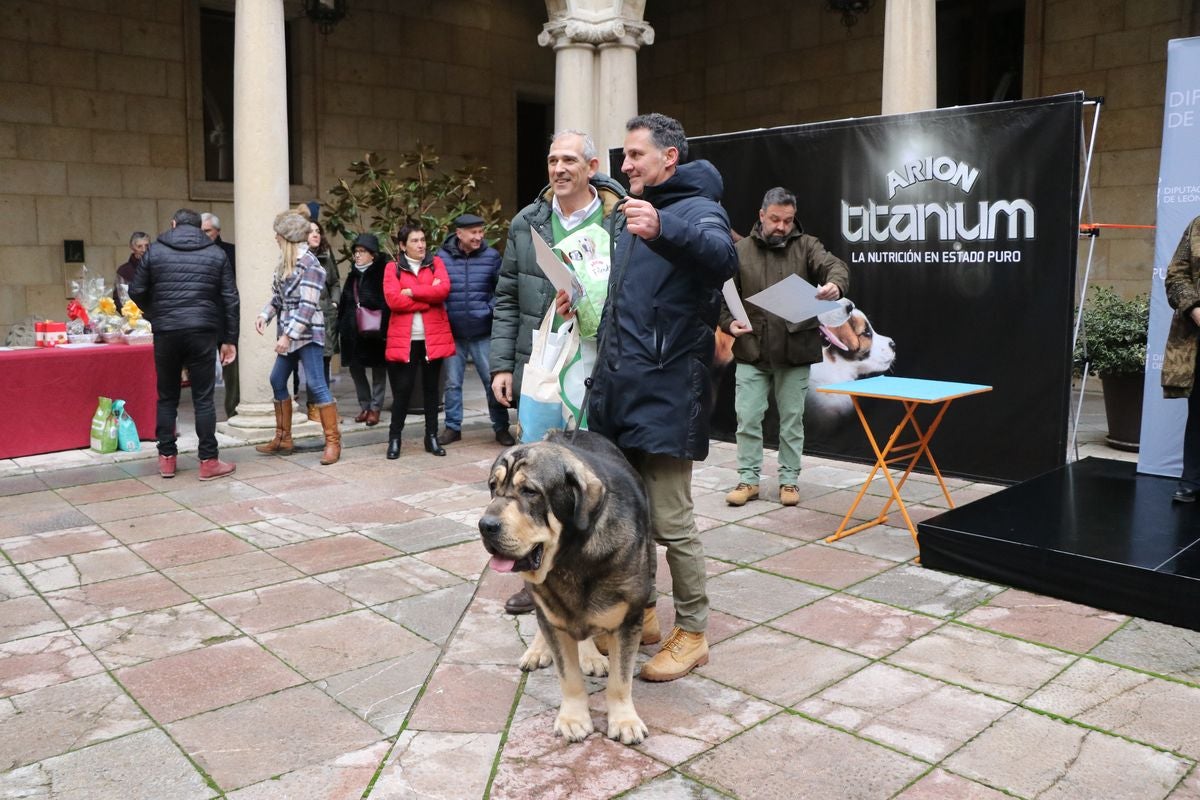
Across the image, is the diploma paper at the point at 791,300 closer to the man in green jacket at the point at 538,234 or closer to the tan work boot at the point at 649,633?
the man in green jacket at the point at 538,234

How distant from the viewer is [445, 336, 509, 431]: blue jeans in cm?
864

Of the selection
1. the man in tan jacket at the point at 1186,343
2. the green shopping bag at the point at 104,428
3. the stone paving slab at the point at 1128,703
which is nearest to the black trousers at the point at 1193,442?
the man in tan jacket at the point at 1186,343

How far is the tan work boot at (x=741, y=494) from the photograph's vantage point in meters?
6.42

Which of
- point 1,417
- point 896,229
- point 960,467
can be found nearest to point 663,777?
point 960,467

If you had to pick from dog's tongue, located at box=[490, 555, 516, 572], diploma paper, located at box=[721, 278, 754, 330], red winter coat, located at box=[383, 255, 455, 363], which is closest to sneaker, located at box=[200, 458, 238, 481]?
red winter coat, located at box=[383, 255, 455, 363]

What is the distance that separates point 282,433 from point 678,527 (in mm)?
5207

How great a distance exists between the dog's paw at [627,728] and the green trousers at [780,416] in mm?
3348

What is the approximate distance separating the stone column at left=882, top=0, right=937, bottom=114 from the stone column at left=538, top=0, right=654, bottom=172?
251cm

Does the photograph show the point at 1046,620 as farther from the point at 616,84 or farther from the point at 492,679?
the point at 616,84

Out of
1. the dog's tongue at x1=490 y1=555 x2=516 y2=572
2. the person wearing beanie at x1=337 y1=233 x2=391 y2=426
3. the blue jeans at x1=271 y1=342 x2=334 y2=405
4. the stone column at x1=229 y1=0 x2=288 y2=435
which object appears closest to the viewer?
the dog's tongue at x1=490 y1=555 x2=516 y2=572

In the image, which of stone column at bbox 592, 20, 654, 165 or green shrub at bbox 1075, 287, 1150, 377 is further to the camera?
stone column at bbox 592, 20, 654, 165

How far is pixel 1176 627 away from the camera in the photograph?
4.34 m

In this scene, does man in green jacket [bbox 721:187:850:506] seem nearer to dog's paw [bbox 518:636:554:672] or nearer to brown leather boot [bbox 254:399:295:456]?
dog's paw [bbox 518:636:554:672]

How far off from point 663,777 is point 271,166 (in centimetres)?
688
